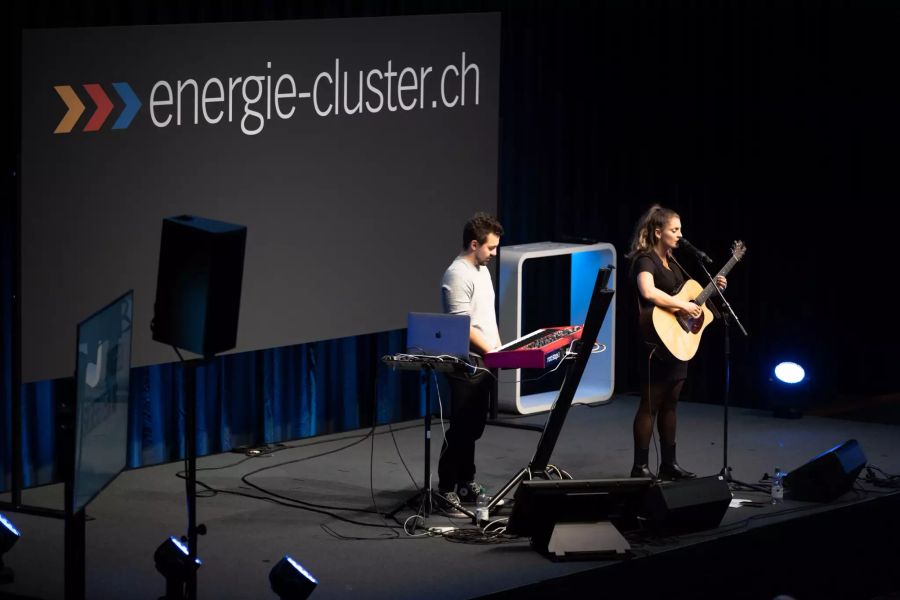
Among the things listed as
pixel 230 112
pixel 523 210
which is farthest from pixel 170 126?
pixel 523 210

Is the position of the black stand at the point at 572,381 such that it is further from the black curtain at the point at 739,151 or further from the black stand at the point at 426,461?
the black curtain at the point at 739,151

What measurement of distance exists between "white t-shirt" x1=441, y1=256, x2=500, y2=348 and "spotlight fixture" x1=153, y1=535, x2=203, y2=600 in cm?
220

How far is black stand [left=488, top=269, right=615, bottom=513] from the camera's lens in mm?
6961

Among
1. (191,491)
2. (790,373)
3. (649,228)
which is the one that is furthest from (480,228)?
(790,373)

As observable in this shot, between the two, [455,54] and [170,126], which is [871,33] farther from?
[170,126]

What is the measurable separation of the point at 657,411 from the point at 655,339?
1.41ft

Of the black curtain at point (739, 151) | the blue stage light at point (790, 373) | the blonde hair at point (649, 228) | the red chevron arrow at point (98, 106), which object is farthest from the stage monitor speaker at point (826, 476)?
→ the red chevron arrow at point (98, 106)

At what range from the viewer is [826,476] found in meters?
7.71

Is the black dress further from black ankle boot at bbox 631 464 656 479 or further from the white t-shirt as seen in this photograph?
the white t-shirt

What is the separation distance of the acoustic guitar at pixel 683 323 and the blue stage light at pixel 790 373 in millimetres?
2131

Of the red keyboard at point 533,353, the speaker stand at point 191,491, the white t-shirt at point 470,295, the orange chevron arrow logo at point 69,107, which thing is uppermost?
the orange chevron arrow logo at point 69,107

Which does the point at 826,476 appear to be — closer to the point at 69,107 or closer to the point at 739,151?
the point at 739,151

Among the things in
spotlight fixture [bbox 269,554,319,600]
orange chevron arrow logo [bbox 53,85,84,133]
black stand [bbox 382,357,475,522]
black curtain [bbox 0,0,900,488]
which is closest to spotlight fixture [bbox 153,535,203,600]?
spotlight fixture [bbox 269,554,319,600]

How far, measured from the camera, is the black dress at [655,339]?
7.76 m
